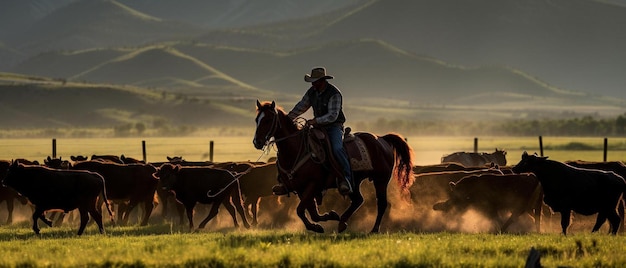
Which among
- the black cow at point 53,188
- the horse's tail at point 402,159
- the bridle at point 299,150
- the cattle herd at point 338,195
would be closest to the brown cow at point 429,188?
the cattle herd at point 338,195

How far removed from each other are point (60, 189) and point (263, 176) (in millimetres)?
5148

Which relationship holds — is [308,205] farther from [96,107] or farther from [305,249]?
[96,107]

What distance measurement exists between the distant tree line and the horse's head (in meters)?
90.0

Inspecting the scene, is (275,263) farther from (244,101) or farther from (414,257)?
(244,101)

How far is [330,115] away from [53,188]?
196 inches

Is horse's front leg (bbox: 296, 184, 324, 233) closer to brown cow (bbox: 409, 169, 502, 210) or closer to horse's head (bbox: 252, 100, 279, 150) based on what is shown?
horse's head (bbox: 252, 100, 279, 150)

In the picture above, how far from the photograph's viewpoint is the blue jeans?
16.3 metres

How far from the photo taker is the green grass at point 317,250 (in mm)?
12867

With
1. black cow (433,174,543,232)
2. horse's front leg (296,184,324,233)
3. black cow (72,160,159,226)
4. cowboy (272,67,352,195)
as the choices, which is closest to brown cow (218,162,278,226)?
black cow (72,160,159,226)

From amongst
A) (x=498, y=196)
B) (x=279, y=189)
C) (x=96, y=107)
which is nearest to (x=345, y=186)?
(x=279, y=189)

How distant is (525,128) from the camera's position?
120 metres

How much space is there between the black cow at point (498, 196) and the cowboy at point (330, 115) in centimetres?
327

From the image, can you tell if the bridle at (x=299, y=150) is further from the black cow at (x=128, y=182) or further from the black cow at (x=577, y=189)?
the black cow at (x=128, y=182)

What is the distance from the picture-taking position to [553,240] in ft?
49.2
